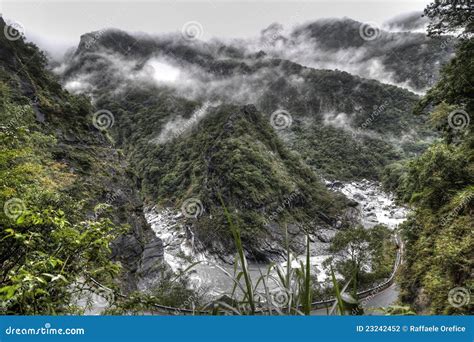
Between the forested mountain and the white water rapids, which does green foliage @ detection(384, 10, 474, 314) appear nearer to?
the forested mountain

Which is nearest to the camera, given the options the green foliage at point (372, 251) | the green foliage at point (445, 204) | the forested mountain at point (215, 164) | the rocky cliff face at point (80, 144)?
the forested mountain at point (215, 164)

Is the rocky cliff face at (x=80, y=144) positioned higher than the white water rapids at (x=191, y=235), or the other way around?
the rocky cliff face at (x=80, y=144)

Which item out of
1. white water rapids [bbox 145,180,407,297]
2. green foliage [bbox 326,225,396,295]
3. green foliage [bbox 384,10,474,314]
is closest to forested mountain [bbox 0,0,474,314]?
green foliage [bbox 384,10,474,314]

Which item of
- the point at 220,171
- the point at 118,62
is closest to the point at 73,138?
the point at 220,171

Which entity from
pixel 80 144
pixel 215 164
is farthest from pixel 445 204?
pixel 215 164

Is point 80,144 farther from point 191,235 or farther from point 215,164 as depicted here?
point 215,164

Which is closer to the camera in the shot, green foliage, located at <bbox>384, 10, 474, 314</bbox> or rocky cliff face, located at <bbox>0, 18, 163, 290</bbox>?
green foliage, located at <bbox>384, 10, 474, 314</bbox>

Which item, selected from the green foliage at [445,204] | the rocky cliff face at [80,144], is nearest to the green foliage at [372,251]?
the green foliage at [445,204]

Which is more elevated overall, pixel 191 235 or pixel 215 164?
pixel 215 164

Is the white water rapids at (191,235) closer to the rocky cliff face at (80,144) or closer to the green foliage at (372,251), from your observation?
the rocky cliff face at (80,144)

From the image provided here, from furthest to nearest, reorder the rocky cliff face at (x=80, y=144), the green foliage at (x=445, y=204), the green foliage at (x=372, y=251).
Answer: the rocky cliff face at (x=80, y=144) < the green foliage at (x=372, y=251) < the green foliage at (x=445, y=204)

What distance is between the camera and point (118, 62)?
174 metres

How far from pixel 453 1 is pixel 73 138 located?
2780cm

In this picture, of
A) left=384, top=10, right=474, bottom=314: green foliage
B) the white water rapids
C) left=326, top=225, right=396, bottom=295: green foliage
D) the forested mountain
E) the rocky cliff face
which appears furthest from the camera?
the white water rapids
